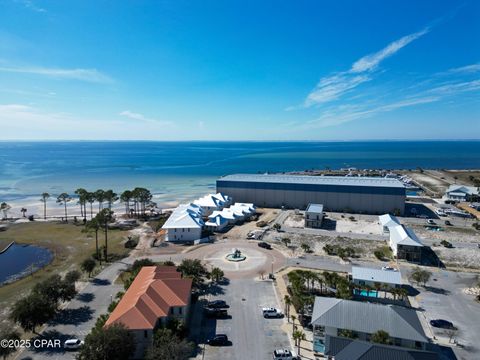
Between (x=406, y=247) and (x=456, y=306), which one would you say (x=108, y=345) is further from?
(x=406, y=247)

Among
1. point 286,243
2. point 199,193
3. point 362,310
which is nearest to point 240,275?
point 286,243

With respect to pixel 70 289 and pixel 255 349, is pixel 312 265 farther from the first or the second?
pixel 70 289

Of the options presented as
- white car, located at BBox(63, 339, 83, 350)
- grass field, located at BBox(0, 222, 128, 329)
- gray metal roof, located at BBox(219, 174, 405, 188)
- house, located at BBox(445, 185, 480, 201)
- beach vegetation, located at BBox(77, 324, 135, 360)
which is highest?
gray metal roof, located at BBox(219, 174, 405, 188)

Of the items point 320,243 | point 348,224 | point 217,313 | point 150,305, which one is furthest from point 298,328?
point 348,224

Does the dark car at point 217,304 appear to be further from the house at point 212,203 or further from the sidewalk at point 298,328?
the house at point 212,203

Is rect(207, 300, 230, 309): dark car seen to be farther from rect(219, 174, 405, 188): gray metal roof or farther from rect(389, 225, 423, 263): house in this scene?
rect(219, 174, 405, 188): gray metal roof

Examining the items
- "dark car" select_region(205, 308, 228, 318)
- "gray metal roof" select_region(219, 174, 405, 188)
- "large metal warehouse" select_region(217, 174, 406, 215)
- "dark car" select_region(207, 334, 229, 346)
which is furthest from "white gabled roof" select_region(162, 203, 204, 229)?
"dark car" select_region(207, 334, 229, 346)

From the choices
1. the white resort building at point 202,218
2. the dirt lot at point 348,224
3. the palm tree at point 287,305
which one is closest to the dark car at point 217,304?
the palm tree at point 287,305
